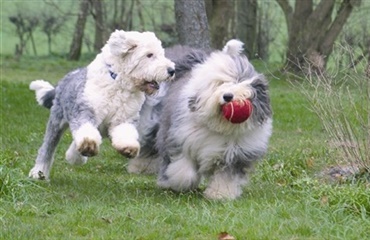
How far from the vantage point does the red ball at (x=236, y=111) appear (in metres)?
7.02

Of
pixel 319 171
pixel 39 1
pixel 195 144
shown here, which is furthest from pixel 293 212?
pixel 39 1

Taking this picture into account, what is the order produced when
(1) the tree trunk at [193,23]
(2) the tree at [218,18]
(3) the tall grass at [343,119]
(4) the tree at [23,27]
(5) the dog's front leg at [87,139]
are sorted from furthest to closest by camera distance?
(4) the tree at [23,27] < (2) the tree at [218,18] < (1) the tree trunk at [193,23] < (3) the tall grass at [343,119] < (5) the dog's front leg at [87,139]

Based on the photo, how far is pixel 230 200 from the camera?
7.10 m

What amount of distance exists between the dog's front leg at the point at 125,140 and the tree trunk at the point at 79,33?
19.5 meters

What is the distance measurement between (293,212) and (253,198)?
43.6 inches

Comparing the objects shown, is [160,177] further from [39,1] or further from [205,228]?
[39,1]

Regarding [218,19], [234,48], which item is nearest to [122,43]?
[234,48]

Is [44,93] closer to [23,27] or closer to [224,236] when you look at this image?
[224,236]

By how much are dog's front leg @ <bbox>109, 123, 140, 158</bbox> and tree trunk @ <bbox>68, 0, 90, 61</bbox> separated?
64.1ft

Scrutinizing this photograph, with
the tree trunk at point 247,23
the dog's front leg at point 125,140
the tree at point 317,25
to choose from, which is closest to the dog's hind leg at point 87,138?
the dog's front leg at point 125,140

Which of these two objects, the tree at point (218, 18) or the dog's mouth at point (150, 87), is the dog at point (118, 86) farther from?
→ the tree at point (218, 18)

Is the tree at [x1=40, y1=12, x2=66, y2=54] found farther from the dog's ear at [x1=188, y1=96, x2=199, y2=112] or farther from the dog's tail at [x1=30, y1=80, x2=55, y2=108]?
the dog's ear at [x1=188, y1=96, x2=199, y2=112]

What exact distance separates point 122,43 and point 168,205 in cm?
145

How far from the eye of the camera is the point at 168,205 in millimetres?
6930
